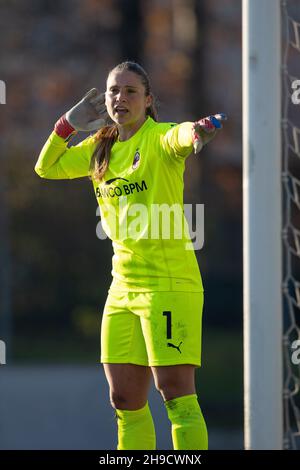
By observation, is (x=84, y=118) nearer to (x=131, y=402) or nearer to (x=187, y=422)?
(x=131, y=402)

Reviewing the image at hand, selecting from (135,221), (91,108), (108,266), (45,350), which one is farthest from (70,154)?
(108,266)

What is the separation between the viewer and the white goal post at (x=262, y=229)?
468 centimetres

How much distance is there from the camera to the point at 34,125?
16203 millimetres

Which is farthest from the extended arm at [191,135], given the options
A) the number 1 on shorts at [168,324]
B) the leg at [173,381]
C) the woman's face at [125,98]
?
the leg at [173,381]

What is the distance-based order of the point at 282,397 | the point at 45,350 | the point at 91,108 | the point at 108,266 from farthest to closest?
the point at 108,266 < the point at 45,350 < the point at 282,397 < the point at 91,108

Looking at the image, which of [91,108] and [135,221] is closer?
[135,221]

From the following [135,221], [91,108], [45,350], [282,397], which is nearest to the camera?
[135,221]

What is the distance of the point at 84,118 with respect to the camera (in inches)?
174

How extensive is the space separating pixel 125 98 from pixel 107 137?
22 centimetres

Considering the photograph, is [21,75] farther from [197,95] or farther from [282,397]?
[282,397]

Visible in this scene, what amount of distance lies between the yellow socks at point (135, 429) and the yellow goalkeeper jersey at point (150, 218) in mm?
452

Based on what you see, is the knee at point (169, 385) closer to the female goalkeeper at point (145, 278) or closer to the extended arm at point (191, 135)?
the female goalkeeper at point (145, 278)

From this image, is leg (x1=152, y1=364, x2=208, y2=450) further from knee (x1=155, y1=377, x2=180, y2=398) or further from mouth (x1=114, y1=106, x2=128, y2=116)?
mouth (x1=114, y1=106, x2=128, y2=116)
